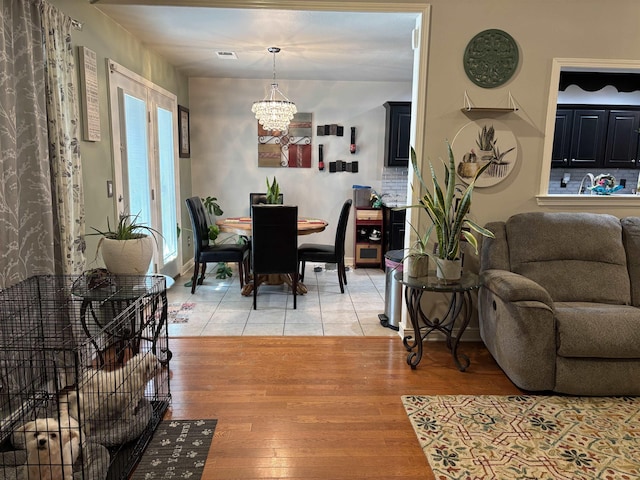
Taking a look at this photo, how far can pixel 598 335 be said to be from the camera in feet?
7.79

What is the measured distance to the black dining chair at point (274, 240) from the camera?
3.85 m

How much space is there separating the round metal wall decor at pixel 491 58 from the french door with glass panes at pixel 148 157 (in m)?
2.59

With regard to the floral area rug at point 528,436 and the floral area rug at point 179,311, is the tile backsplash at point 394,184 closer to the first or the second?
the floral area rug at point 179,311

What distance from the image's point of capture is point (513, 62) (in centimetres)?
304

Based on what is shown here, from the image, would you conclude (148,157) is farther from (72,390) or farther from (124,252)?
(72,390)

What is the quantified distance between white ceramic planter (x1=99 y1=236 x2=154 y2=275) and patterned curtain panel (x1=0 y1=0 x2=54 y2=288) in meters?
0.27

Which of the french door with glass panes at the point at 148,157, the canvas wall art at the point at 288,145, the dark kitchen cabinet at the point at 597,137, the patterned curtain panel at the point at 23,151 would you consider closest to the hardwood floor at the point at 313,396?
the patterned curtain panel at the point at 23,151

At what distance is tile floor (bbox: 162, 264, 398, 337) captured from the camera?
137 inches

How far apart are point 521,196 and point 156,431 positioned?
2.74 meters

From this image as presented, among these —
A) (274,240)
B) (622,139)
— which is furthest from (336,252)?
(622,139)

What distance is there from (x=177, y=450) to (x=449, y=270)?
1.78 metres

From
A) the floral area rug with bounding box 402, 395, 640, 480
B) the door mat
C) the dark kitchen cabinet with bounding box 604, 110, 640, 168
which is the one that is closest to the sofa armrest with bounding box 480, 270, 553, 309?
the floral area rug with bounding box 402, 395, 640, 480

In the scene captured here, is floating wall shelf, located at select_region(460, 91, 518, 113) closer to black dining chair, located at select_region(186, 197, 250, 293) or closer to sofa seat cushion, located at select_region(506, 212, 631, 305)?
sofa seat cushion, located at select_region(506, 212, 631, 305)

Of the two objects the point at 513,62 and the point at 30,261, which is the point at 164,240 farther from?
the point at 513,62
